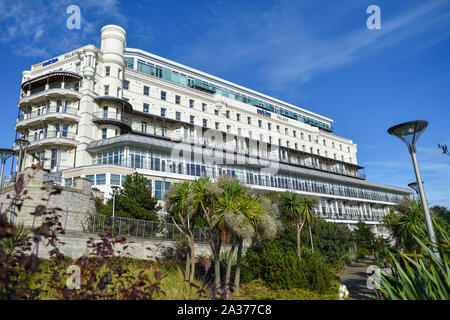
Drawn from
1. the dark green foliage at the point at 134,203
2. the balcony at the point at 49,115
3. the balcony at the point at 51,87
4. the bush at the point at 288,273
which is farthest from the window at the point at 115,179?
the bush at the point at 288,273

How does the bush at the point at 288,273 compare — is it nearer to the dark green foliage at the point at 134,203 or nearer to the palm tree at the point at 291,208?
the palm tree at the point at 291,208

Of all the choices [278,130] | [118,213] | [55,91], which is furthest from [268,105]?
[118,213]

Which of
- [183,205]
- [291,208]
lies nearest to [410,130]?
[183,205]

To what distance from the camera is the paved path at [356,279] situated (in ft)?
50.3

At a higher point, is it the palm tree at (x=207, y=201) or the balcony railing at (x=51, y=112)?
the balcony railing at (x=51, y=112)

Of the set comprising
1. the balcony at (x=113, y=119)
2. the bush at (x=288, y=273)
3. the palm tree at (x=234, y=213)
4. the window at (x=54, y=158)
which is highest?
the balcony at (x=113, y=119)

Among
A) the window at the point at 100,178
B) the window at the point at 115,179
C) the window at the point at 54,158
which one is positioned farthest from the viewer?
the window at the point at 54,158

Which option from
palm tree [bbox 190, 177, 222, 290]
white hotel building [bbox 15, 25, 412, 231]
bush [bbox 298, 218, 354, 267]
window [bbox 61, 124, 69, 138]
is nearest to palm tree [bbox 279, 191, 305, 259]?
bush [bbox 298, 218, 354, 267]

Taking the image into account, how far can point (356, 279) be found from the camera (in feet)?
72.9

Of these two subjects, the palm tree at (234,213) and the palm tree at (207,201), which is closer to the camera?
the palm tree at (234,213)

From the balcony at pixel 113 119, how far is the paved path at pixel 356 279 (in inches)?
1216

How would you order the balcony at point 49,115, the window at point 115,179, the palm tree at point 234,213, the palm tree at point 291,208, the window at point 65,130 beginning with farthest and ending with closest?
the window at point 65,130, the balcony at point 49,115, the window at point 115,179, the palm tree at point 291,208, the palm tree at point 234,213
